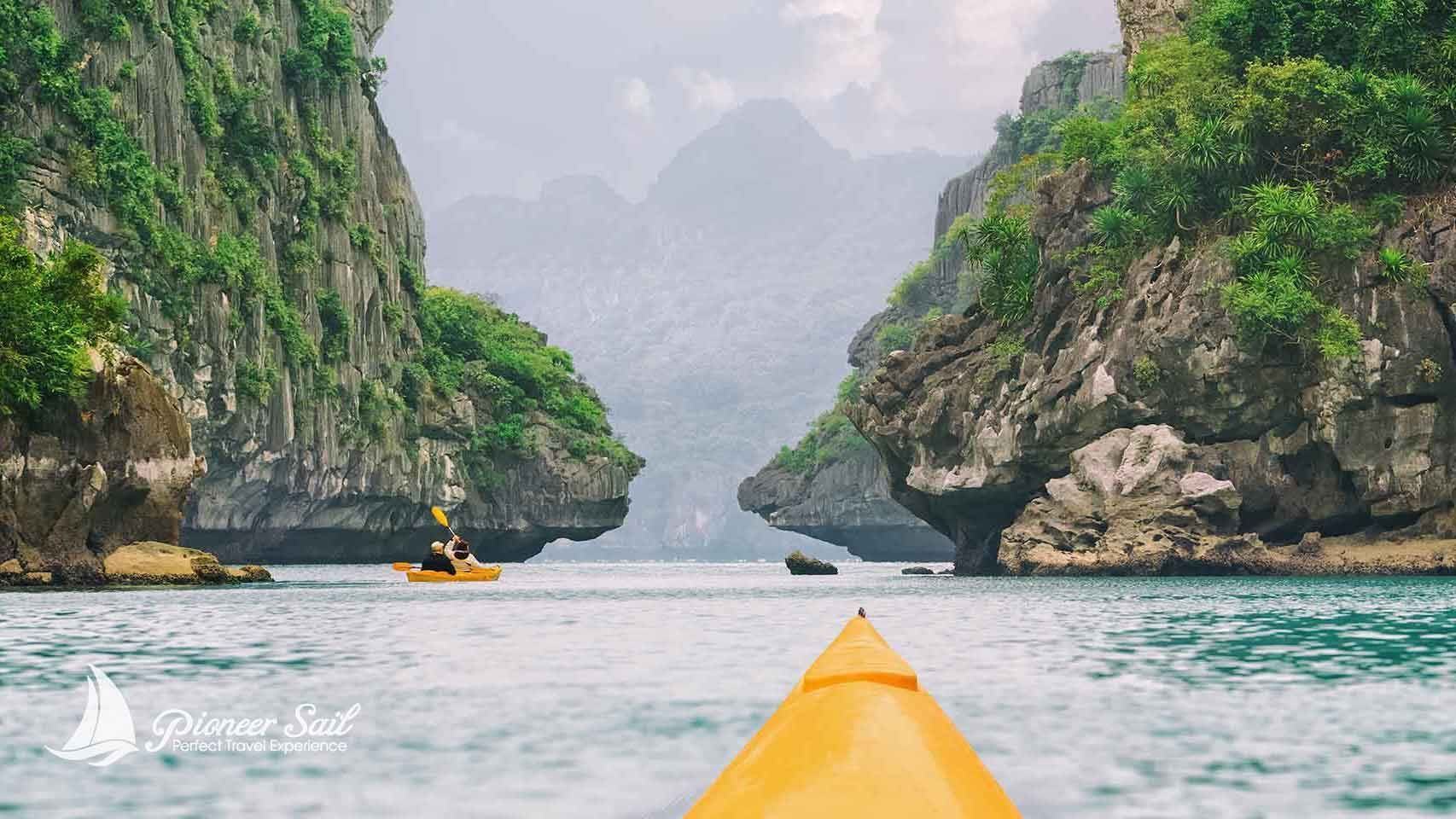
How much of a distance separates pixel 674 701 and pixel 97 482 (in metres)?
21.4

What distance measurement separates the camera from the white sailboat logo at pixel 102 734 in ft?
23.3

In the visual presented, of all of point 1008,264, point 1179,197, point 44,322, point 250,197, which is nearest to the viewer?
point 44,322

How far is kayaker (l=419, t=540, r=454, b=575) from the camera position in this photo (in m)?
34.5

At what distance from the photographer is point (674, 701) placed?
943 cm

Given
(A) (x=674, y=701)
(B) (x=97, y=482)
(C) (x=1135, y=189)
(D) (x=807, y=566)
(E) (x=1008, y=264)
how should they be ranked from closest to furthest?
(A) (x=674, y=701) → (B) (x=97, y=482) → (C) (x=1135, y=189) → (E) (x=1008, y=264) → (D) (x=807, y=566)

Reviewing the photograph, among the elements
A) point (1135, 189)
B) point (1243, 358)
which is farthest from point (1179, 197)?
point (1243, 358)

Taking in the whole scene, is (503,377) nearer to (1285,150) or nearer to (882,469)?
(882,469)

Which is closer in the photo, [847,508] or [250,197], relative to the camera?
[250,197]

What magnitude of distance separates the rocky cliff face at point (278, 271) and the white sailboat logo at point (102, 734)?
2833 centimetres

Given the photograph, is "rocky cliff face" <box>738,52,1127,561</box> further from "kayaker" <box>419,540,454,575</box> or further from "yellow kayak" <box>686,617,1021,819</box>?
"yellow kayak" <box>686,617,1021,819</box>

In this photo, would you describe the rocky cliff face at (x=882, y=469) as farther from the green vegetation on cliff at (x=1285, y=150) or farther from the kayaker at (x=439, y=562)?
the kayaker at (x=439, y=562)

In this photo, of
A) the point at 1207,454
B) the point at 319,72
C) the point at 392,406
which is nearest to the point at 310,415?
the point at 392,406

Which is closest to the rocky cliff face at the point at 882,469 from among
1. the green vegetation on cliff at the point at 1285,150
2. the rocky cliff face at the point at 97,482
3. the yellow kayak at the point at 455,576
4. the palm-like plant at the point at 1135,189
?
the palm-like plant at the point at 1135,189

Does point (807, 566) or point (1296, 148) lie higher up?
point (1296, 148)
